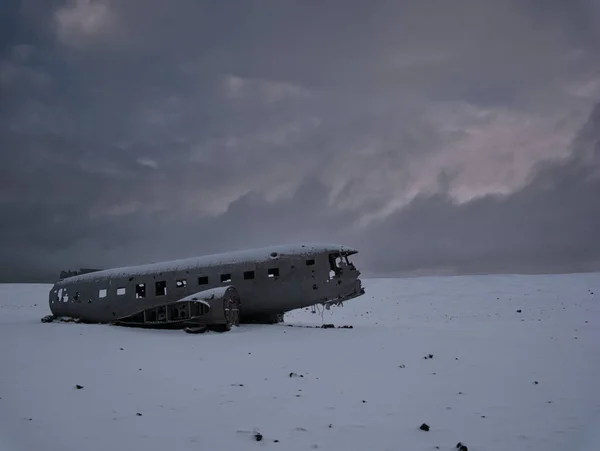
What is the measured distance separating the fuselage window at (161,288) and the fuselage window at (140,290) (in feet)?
2.95

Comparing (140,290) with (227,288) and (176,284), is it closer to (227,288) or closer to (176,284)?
(176,284)

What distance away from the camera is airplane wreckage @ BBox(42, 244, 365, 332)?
71.1 ft

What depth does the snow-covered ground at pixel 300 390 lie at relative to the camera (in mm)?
6566

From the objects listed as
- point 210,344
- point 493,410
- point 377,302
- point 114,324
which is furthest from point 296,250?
point 377,302

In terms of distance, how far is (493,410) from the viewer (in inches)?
308

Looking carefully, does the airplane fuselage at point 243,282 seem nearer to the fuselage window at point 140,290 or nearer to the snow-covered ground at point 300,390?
the fuselage window at point 140,290

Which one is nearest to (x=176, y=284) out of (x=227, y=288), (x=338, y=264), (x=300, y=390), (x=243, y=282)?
(x=243, y=282)

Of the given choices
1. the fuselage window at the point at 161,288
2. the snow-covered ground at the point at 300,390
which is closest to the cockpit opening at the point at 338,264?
the snow-covered ground at the point at 300,390

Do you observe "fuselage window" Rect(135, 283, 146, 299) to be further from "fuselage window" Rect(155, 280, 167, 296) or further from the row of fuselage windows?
"fuselage window" Rect(155, 280, 167, 296)

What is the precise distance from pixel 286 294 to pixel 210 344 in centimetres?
697

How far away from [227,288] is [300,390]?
12740mm

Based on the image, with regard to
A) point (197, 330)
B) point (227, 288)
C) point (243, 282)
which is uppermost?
A: point (243, 282)

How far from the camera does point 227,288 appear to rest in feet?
70.8

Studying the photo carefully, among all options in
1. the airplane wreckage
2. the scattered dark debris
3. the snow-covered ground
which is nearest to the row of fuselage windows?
the airplane wreckage
